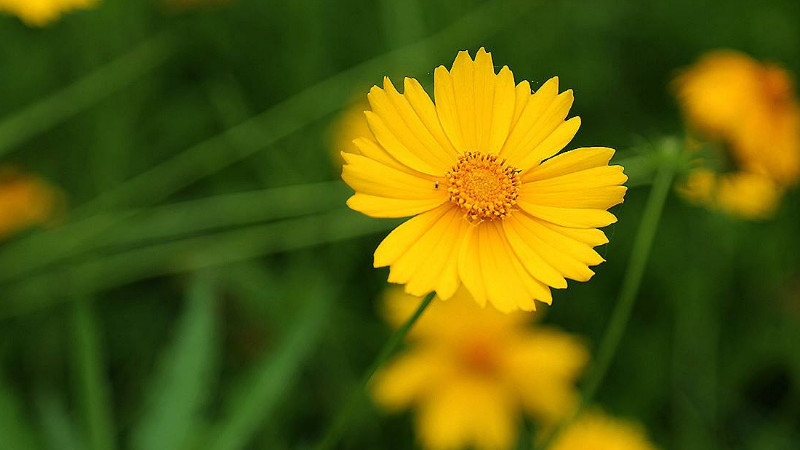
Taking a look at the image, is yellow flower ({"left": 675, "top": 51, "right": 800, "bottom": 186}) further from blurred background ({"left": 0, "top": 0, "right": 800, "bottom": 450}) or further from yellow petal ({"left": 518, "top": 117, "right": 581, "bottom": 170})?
yellow petal ({"left": 518, "top": 117, "right": 581, "bottom": 170})

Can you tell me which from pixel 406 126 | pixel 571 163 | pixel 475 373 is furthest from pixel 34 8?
pixel 475 373

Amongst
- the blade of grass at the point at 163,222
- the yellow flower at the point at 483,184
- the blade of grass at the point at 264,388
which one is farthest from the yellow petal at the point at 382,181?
the blade of grass at the point at 163,222

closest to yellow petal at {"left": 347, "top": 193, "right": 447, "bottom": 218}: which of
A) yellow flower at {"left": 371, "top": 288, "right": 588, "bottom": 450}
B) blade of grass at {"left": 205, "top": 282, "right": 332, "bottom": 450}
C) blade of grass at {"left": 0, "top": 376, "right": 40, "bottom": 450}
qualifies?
blade of grass at {"left": 205, "top": 282, "right": 332, "bottom": 450}

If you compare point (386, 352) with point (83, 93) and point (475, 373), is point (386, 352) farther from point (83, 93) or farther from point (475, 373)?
point (83, 93)

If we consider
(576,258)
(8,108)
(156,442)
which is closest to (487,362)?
(156,442)

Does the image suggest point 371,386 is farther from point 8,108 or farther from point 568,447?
A: point 8,108

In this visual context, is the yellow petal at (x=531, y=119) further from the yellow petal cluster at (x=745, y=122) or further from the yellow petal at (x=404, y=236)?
the yellow petal cluster at (x=745, y=122)
